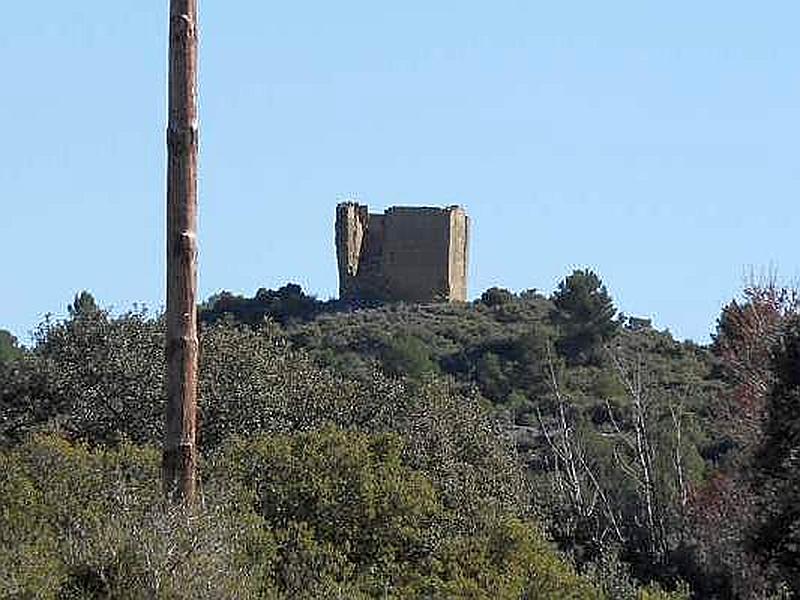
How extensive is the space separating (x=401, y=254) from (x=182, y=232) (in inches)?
2768

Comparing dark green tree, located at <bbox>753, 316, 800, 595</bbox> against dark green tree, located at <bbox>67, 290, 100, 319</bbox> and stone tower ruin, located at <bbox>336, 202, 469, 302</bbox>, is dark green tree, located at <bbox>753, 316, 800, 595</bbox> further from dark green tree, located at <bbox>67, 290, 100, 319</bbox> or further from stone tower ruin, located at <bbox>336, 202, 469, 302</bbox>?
stone tower ruin, located at <bbox>336, 202, 469, 302</bbox>

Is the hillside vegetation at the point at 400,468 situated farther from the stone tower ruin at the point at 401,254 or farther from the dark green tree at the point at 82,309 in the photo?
the stone tower ruin at the point at 401,254

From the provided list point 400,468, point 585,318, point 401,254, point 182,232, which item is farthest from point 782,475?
point 401,254

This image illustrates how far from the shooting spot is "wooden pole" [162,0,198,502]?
12.2m

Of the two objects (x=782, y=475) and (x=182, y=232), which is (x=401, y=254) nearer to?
(x=782, y=475)

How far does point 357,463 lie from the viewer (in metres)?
21.5

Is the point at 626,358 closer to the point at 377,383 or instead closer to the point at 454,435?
the point at 377,383

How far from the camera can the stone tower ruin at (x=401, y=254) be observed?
8219 centimetres

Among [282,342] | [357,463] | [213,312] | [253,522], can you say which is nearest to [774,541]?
[357,463]

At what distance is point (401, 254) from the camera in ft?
271

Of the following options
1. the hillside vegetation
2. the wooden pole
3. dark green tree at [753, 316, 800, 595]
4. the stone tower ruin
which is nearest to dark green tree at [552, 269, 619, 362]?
the hillside vegetation

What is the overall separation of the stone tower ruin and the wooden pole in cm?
6926

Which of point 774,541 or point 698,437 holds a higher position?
point 698,437

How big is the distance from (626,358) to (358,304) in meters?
23.1
